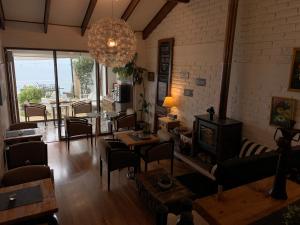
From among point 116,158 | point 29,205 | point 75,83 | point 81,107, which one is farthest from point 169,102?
point 29,205

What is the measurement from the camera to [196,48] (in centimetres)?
516

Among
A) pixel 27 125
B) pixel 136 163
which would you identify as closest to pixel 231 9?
pixel 136 163

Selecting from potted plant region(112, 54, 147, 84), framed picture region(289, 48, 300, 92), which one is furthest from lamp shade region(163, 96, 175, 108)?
framed picture region(289, 48, 300, 92)

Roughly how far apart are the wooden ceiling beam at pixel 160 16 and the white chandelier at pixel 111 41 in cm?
229

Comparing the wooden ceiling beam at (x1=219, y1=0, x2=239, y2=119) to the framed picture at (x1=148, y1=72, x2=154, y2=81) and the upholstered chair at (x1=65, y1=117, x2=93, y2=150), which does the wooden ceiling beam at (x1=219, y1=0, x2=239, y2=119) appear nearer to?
the framed picture at (x1=148, y1=72, x2=154, y2=81)

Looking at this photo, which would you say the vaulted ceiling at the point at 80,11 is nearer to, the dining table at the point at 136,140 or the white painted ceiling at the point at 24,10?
the white painted ceiling at the point at 24,10

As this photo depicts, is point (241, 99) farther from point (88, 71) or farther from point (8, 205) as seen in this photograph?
point (88, 71)

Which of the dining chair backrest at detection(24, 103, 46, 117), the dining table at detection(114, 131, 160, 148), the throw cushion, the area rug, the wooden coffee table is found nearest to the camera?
the wooden coffee table

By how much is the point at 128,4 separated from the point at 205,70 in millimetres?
2542

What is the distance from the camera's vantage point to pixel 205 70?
4961mm

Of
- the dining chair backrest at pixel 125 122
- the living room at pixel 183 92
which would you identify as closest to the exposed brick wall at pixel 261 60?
the living room at pixel 183 92

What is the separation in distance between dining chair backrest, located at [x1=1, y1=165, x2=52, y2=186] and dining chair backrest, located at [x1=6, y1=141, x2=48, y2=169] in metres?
0.76

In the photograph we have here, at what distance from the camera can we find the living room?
336 cm

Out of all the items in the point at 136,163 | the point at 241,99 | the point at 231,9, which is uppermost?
the point at 231,9
